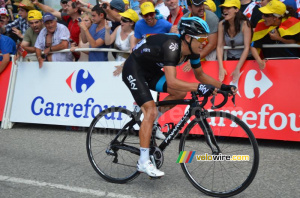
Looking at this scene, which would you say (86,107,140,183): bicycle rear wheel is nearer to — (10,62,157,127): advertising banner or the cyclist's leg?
the cyclist's leg

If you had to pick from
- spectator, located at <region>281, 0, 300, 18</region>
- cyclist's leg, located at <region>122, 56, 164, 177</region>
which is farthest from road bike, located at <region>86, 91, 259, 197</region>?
spectator, located at <region>281, 0, 300, 18</region>

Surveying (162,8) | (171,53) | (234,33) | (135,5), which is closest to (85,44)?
(135,5)

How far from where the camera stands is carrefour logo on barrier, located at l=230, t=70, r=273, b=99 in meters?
6.70

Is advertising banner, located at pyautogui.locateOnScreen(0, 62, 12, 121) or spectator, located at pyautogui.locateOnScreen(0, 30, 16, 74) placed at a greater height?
spectator, located at pyautogui.locateOnScreen(0, 30, 16, 74)

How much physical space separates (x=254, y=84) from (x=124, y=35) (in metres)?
2.61

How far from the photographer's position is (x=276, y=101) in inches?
261

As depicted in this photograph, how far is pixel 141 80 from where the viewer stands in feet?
15.9

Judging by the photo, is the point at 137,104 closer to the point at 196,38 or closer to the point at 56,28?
the point at 196,38

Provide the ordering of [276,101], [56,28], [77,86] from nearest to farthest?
[276,101], [77,86], [56,28]

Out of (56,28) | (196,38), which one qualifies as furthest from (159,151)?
(56,28)

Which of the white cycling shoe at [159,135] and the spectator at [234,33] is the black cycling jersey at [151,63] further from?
the spectator at [234,33]

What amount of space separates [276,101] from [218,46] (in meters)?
1.31

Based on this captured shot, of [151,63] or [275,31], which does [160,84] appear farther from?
[275,31]

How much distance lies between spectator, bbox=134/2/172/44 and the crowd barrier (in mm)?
780
